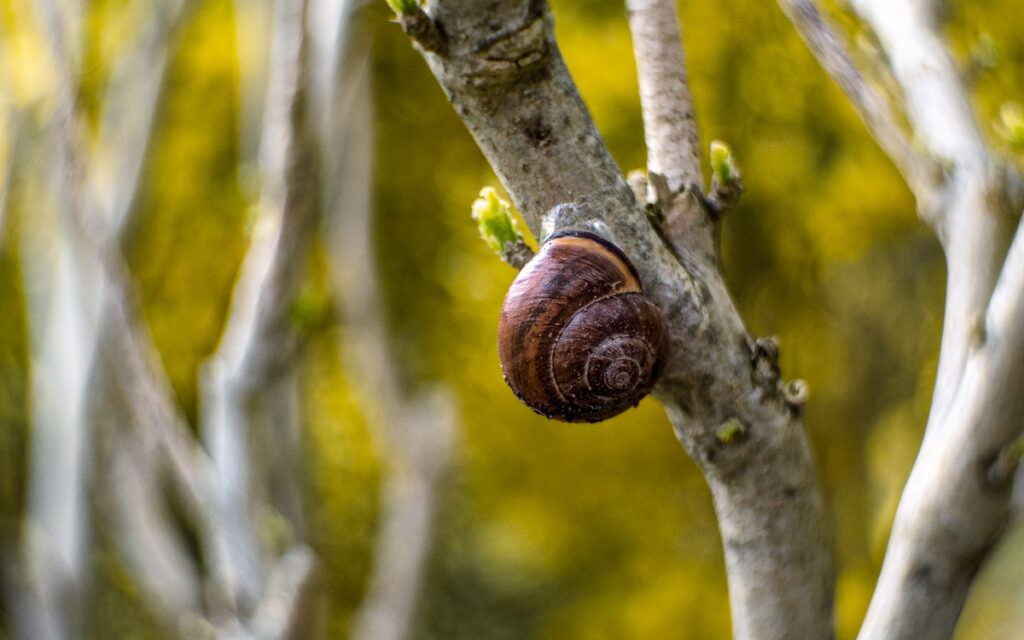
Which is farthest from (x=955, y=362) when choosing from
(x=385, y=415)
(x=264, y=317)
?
(x=385, y=415)

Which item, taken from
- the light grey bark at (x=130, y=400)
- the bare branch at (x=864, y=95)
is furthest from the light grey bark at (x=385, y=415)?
the bare branch at (x=864, y=95)

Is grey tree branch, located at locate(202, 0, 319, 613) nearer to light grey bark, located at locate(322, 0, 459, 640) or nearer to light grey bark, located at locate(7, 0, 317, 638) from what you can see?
light grey bark, located at locate(7, 0, 317, 638)

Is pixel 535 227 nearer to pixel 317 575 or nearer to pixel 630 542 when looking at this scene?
pixel 317 575

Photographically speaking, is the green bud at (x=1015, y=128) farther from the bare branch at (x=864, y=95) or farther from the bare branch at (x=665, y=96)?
the bare branch at (x=665, y=96)

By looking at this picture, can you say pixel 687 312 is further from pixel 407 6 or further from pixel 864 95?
pixel 864 95

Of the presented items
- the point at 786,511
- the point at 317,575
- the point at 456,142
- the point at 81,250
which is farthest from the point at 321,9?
the point at 456,142

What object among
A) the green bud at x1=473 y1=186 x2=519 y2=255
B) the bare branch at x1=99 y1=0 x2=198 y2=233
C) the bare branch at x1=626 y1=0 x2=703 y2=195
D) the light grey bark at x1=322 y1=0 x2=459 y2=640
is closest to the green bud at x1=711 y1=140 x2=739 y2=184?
the bare branch at x1=626 y1=0 x2=703 y2=195
